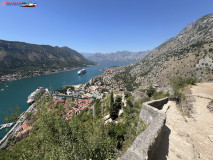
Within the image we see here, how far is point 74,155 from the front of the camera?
15.8ft

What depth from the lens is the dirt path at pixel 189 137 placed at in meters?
5.92

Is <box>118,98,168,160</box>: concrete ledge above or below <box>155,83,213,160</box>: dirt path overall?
above

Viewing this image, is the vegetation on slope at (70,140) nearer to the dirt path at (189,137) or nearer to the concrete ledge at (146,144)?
the concrete ledge at (146,144)

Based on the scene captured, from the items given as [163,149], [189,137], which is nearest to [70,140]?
[163,149]

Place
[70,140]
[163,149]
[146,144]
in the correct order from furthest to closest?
[70,140]
[163,149]
[146,144]

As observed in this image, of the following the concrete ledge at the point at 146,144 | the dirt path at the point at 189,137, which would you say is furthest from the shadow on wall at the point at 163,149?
the concrete ledge at the point at 146,144

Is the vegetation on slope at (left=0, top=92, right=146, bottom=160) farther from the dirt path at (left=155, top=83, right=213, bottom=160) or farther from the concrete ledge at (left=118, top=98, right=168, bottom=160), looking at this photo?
the dirt path at (left=155, top=83, right=213, bottom=160)

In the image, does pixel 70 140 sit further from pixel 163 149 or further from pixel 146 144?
pixel 163 149

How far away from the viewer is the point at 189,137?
7355 mm

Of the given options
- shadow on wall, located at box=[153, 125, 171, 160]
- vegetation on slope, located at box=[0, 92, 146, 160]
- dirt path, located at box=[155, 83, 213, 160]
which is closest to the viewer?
vegetation on slope, located at box=[0, 92, 146, 160]

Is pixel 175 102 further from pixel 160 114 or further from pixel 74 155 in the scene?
pixel 74 155

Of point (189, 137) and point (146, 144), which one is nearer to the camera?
point (146, 144)

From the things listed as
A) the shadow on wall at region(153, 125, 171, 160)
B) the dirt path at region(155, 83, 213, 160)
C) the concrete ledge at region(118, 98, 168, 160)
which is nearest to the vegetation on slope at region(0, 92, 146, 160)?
the concrete ledge at region(118, 98, 168, 160)

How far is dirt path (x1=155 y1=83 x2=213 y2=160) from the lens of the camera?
19.4ft
